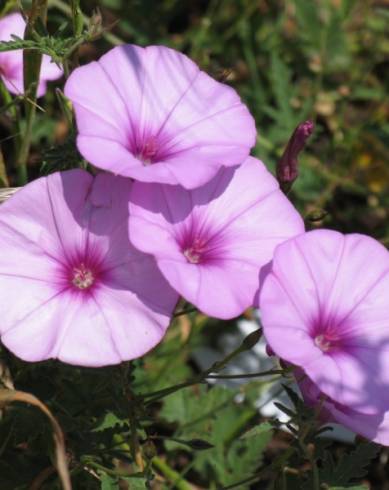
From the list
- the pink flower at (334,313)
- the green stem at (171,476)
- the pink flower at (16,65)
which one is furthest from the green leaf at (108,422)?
the pink flower at (16,65)

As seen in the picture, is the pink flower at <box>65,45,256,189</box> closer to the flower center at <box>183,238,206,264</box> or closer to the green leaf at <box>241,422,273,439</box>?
the flower center at <box>183,238,206,264</box>

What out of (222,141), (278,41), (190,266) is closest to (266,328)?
(190,266)

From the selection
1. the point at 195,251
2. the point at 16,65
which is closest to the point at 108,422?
the point at 195,251

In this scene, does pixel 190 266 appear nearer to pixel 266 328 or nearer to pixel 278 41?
pixel 266 328

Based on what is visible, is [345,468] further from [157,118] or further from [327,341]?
[157,118]

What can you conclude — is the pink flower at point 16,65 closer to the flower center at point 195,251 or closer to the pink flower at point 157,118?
the pink flower at point 157,118

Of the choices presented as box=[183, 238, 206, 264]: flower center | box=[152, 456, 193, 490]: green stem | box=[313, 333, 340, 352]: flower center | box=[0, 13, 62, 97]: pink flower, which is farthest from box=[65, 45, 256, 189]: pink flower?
box=[152, 456, 193, 490]: green stem
